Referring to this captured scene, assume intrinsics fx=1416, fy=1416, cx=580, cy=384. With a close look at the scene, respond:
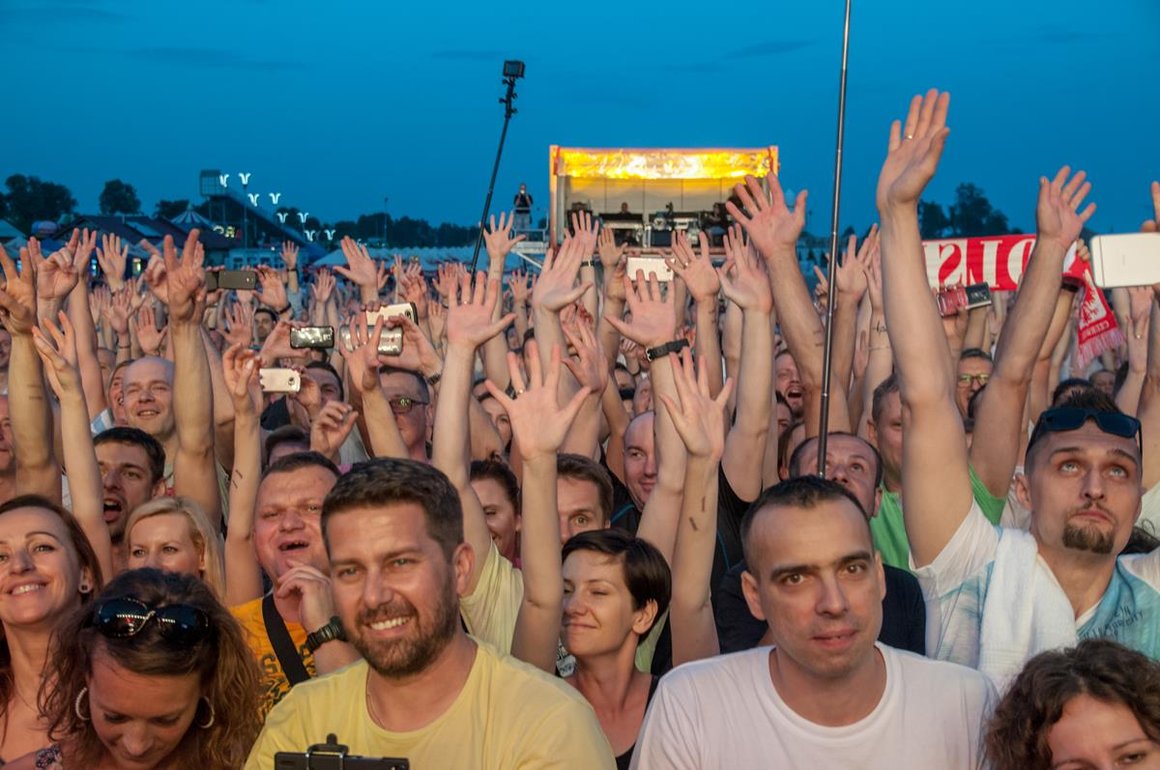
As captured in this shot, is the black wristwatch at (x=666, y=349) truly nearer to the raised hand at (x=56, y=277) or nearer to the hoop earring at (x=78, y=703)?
the hoop earring at (x=78, y=703)

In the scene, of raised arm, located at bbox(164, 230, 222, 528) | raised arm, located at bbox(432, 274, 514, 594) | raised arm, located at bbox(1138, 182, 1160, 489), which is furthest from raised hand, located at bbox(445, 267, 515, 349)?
raised arm, located at bbox(1138, 182, 1160, 489)

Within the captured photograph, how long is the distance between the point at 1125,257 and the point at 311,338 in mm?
3664

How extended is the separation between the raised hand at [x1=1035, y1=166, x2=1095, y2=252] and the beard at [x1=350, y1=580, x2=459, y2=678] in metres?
2.37

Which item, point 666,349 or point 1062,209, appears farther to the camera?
point 666,349

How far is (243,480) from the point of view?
4.81 meters

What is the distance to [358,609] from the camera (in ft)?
9.12

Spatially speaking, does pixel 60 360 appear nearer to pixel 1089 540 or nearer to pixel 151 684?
pixel 151 684

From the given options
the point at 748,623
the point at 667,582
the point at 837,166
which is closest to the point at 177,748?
the point at 667,582

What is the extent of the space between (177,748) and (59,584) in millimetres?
947

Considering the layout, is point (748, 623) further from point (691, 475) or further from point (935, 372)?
point (935, 372)

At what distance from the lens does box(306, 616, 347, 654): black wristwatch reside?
3.39 meters

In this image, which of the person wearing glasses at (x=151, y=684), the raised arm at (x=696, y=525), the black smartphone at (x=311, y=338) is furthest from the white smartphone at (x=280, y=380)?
the person wearing glasses at (x=151, y=684)

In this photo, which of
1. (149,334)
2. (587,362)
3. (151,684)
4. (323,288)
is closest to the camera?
(151,684)

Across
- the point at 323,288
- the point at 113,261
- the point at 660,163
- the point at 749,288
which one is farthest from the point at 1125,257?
the point at 660,163
